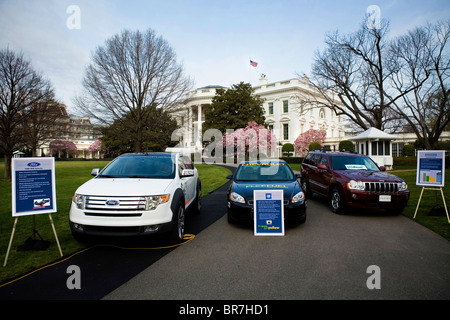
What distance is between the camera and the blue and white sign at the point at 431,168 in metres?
6.65

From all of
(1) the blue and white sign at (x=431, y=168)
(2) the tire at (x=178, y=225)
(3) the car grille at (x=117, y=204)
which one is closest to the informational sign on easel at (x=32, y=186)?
(3) the car grille at (x=117, y=204)

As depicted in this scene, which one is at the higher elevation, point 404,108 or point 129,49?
point 129,49

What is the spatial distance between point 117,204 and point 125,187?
1.40 ft

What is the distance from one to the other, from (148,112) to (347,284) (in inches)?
867

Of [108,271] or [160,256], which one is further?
[160,256]

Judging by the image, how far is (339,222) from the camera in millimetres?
6758

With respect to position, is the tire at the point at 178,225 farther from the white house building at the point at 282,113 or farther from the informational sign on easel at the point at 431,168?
the white house building at the point at 282,113

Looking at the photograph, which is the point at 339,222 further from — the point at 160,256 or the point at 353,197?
the point at 160,256

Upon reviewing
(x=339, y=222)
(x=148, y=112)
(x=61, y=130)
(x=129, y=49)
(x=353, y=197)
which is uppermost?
(x=129, y=49)

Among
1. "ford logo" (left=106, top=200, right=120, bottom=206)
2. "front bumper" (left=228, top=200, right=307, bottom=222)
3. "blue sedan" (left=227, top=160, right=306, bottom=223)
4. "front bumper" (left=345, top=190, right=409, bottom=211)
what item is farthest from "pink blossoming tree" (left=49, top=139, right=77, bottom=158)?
"front bumper" (left=345, top=190, right=409, bottom=211)

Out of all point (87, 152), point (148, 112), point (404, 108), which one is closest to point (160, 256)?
point (148, 112)

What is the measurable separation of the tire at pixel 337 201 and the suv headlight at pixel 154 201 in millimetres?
5228
